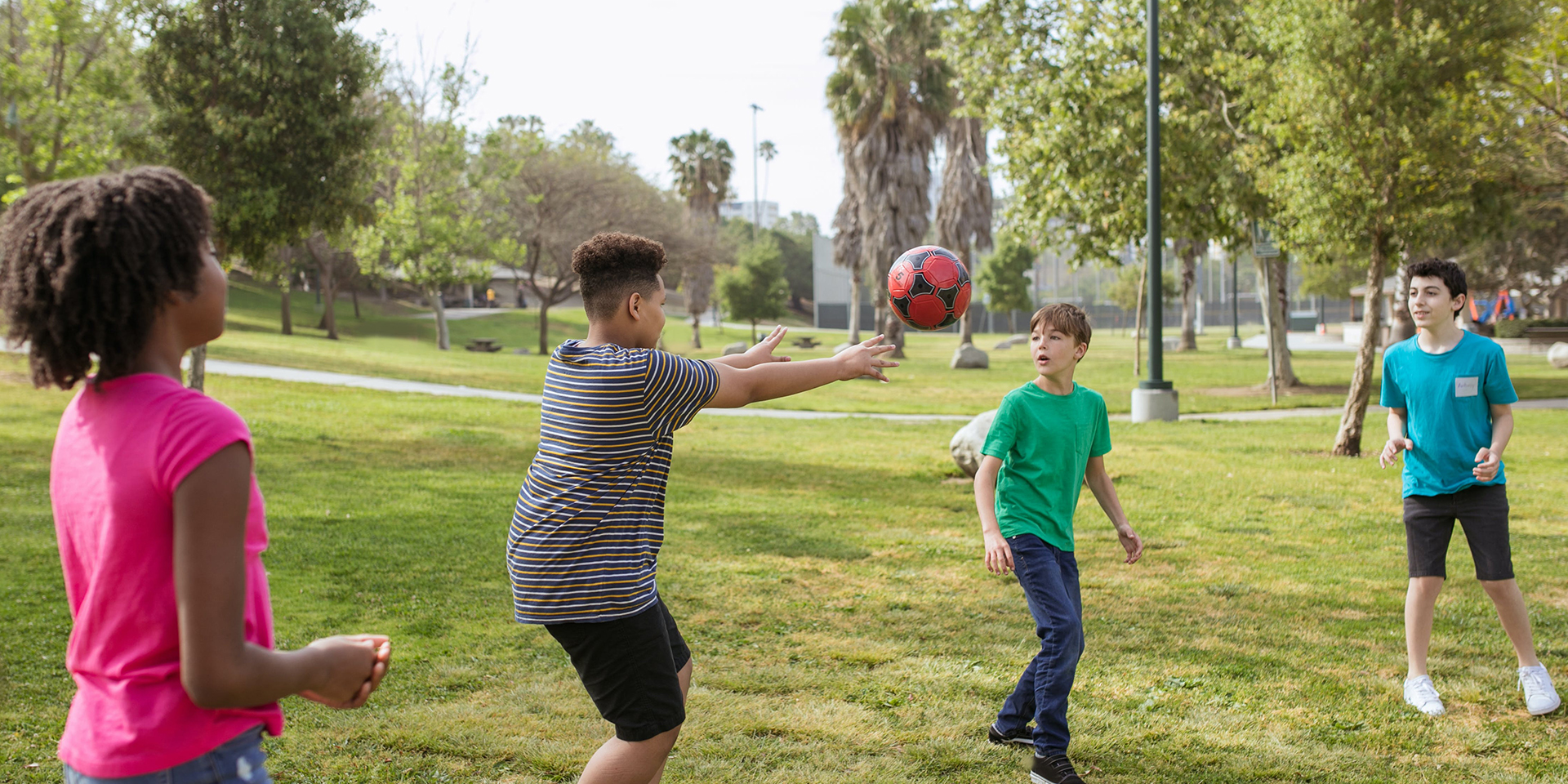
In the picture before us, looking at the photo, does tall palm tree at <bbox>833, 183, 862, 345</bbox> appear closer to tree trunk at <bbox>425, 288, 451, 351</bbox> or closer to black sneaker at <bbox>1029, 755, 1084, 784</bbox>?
tree trunk at <bbox>425, 288, 451, 351</bbox>

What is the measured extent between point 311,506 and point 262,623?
792cm

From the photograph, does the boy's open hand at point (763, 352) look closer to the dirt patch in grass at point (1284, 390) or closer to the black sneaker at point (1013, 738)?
the black sneaker at point (1013, 738)

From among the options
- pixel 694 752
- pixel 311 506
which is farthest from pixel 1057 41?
pixel 694 752

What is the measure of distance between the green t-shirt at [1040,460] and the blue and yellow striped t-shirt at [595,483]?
5.34ft

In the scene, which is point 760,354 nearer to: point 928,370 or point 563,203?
point 928,370

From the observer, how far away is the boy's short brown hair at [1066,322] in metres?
4.19

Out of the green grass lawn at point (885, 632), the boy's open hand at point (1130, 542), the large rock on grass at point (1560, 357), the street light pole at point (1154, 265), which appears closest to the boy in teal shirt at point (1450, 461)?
the green grass lawn at point (885, 632)

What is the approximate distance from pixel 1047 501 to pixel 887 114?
108ft

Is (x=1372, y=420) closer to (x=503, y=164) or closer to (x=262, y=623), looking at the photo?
(x=262, y=623)

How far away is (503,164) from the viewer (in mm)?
34906

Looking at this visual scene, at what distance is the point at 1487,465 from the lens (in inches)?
177

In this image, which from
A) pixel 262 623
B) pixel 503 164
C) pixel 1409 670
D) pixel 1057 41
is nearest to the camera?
pixel 262 623

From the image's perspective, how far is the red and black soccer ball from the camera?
468 cm

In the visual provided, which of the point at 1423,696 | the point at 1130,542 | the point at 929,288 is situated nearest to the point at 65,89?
the point at 929,288
